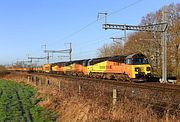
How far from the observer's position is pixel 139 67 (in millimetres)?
35688

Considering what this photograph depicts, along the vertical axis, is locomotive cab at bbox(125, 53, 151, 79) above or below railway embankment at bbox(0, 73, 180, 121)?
above

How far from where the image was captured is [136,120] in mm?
12156

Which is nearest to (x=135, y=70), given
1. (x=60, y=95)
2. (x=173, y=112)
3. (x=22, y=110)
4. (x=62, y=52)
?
(x=60, y=95)

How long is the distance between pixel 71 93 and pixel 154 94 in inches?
290

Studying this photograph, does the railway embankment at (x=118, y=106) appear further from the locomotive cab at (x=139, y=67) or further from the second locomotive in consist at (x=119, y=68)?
the second locomotive in consist at (x=119, y=68)

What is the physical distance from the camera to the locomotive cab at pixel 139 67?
35.4m

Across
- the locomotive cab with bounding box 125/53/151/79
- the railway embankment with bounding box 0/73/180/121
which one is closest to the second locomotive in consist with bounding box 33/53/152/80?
the locomotive cab with bounding box 125/53/151/79

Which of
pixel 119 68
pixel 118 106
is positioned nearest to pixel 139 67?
pixel 119 68

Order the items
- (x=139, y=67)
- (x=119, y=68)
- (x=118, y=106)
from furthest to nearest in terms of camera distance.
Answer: (x=119, y=68) < (x=139, y=67) < (x=118, y=106)

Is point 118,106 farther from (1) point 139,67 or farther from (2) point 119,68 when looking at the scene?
(2) point 119,68

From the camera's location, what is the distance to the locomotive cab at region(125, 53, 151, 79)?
116ft

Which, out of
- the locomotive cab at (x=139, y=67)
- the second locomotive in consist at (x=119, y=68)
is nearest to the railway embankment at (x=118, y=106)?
the locomotive cab at (x=139, y=67)

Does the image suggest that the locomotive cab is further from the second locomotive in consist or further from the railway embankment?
the railway embankment

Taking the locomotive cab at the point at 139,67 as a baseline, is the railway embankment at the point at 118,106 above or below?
below
